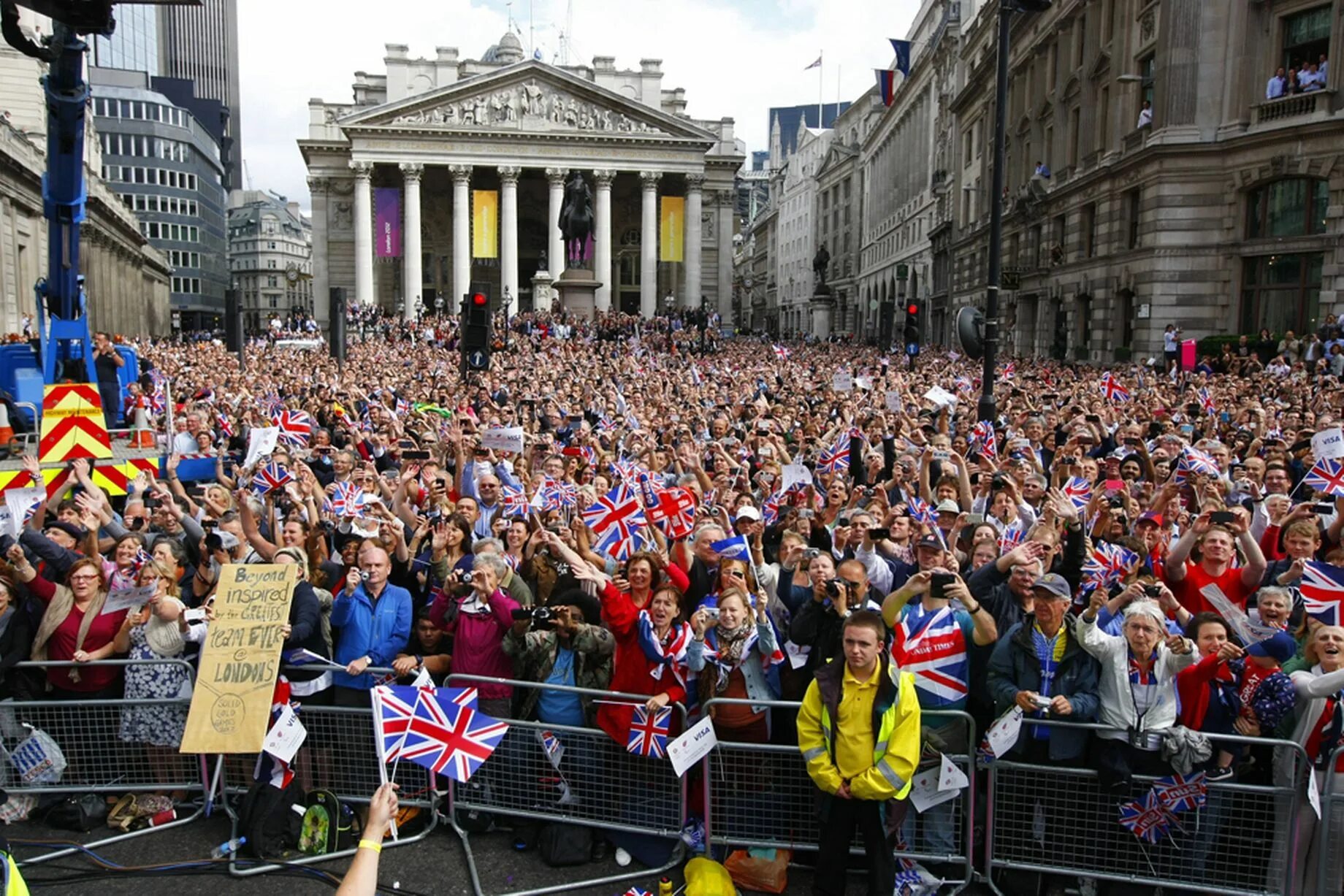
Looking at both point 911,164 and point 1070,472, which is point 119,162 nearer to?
point 911,164

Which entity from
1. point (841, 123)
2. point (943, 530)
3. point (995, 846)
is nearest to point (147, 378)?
point (943, 530)

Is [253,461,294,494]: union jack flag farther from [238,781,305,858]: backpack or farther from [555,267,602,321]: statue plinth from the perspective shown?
[555,267,602,321]: statue plinth

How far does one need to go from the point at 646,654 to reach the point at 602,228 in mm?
67238

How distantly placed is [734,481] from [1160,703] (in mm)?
5251

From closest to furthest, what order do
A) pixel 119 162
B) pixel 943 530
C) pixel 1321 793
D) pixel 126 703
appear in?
pixel 1321 793 < pixel 126 703 < pixel 943 530 < pixel 119 162

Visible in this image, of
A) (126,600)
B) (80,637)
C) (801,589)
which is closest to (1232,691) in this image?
(801,589)

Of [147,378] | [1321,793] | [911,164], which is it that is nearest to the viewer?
[1321,793]

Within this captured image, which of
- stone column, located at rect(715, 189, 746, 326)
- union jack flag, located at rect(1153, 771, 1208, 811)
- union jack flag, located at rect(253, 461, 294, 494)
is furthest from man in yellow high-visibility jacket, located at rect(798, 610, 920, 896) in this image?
stone column, located at rect(715, 189, 746, 326)

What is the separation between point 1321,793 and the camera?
516 centimetres

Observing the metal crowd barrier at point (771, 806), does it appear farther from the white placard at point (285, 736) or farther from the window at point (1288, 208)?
the window at point (1288, 208)

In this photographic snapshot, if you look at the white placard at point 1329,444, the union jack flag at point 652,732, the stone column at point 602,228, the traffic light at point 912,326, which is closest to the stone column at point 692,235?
the stone column at point 602,228

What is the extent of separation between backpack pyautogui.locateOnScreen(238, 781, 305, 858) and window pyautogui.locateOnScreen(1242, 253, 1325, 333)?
2733cm

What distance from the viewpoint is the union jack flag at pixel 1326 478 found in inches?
353

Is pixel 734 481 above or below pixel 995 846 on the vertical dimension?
above
